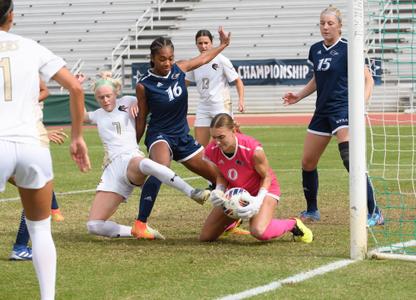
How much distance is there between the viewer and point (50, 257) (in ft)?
17.9

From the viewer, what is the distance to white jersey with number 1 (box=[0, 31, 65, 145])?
5145 millimetres

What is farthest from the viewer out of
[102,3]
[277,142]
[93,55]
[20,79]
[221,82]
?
[102,3]

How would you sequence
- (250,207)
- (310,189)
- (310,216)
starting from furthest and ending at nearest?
(310,189) < (310,216) < (250,207)

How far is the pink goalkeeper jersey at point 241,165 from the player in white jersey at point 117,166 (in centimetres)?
37

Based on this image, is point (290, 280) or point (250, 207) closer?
point (290, 280)

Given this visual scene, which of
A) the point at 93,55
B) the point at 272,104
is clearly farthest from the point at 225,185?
the point at 93,55

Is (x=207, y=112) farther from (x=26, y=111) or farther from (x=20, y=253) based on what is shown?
(x=26, y=111)

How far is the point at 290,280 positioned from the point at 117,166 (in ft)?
9.11

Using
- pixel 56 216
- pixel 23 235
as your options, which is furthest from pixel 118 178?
pixel 56 216

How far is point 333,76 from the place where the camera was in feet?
30.7

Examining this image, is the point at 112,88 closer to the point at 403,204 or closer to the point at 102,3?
the point at 403,204

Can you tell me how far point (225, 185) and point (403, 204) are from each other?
300 cm

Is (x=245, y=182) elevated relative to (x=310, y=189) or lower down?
elevated

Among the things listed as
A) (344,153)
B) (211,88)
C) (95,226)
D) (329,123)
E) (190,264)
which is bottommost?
(190,264)
